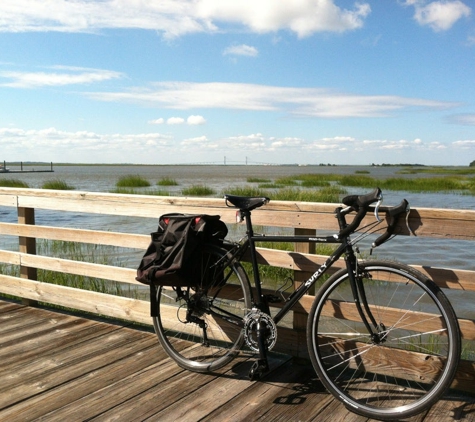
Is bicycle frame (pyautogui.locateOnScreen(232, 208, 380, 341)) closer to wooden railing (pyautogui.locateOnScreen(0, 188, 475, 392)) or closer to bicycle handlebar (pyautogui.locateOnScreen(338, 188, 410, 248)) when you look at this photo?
bicycle handlebar (pyautogui.locateOnScreen(338, 188, 410, 248))

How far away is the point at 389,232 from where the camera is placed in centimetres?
304

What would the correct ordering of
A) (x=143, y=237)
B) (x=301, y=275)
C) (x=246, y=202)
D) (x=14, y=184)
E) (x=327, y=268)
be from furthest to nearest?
(x=14, y=184)
(x=143, y=237)
(x=301, y=275)
(x=246, y=202)
(x=327, y=268)

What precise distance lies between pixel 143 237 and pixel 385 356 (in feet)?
6.31

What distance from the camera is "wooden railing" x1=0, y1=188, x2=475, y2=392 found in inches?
121

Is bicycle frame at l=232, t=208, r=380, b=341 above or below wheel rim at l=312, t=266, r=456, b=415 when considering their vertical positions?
above

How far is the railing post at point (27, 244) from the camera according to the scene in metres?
5.00

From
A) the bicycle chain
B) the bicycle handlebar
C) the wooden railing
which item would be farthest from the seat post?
the bicycle handlebar

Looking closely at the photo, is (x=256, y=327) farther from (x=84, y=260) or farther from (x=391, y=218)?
(x=84, y=260)

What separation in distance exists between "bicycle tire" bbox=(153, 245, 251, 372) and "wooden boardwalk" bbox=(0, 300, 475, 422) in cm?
12

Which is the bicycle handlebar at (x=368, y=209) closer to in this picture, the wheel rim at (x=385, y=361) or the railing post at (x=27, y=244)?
the wheel rim at (x=385, y=361)

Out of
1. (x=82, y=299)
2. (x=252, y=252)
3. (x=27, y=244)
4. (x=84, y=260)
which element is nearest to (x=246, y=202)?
(x=252, y=252)

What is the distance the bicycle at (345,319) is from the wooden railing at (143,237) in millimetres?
158

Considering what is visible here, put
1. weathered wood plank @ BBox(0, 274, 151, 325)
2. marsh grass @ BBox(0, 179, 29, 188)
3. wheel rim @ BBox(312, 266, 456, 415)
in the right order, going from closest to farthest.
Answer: wheel rim @ BBox(312, 266, 456, 415)
weathered wood plank @ BBox(0, 274, 151, 325)
marsh grass @ BBox(0, 179, 29, 188)

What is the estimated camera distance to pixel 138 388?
10.8ft
